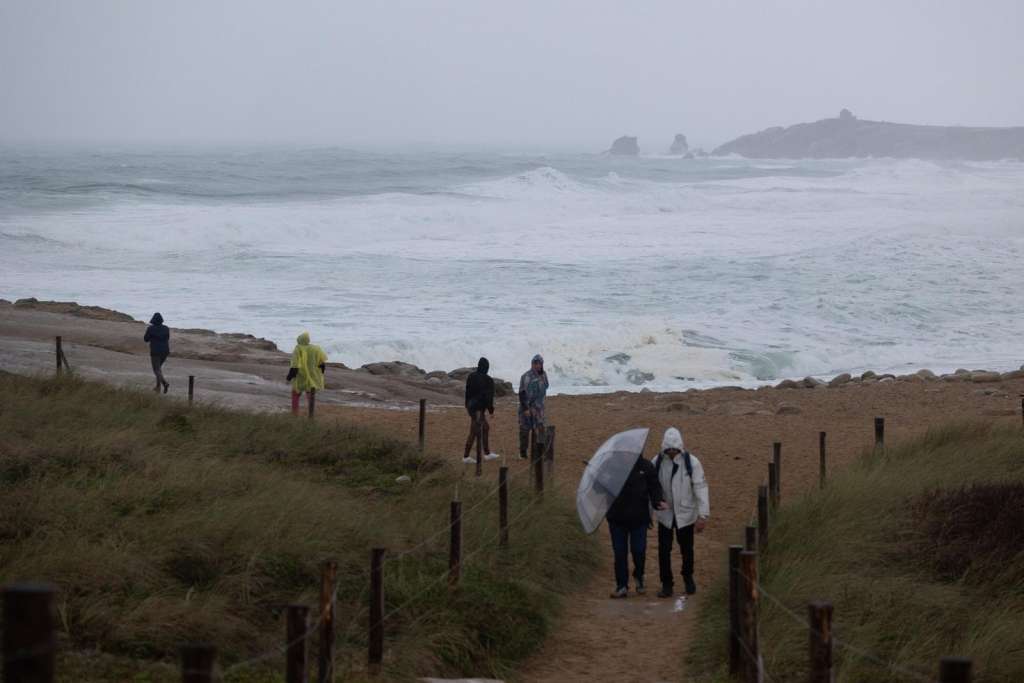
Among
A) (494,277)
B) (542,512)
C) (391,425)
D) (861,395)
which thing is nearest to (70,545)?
(542,512)

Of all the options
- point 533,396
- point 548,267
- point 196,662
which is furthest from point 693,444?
point 548,267

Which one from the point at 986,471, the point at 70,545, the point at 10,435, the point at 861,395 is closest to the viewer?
the point at 70,545

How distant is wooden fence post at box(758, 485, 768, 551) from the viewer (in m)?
9.41

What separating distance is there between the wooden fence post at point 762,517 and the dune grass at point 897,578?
0.08 metres

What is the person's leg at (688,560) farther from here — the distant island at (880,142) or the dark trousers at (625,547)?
the distant island at (880,142)

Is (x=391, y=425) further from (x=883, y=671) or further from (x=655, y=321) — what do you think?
(x=655, y=321)

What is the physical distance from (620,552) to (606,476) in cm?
62

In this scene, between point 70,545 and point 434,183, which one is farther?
point 434,183

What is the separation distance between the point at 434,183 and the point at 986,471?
221ft

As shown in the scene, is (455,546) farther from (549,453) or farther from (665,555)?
(549,453)

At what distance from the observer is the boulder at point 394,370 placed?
24703 millimetres

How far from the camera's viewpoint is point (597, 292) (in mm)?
37594

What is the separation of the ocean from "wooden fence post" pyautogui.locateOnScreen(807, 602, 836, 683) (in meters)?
20.2

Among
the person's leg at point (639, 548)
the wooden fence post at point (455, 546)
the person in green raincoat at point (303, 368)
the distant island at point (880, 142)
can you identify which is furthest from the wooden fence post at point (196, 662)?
the distant island at point (880, 142)
